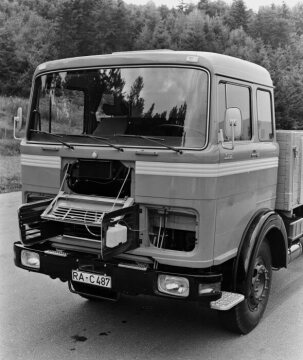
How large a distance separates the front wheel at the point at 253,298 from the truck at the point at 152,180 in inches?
0.4

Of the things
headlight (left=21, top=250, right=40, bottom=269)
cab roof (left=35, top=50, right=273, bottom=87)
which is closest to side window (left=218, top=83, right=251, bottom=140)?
cab roof (left=35, top=50, right=273, bottom=87)

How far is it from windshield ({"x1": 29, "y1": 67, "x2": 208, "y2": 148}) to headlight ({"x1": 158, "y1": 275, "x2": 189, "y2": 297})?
41.1 inches

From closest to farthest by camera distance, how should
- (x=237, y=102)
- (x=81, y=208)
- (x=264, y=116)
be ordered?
(x=81, y=208)
(x=237, y=102)
(x=264, y=116)

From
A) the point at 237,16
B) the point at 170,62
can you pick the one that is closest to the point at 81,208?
the point at 170,62

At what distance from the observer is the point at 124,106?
4.25 m

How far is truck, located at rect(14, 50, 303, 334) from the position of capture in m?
3.78

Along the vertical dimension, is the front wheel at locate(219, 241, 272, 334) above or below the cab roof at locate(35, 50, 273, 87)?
below

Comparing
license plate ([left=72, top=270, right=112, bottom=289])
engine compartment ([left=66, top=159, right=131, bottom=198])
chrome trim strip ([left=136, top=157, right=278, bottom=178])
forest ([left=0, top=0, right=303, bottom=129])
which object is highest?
forest ([left=0, top=0, right=303, bottom=129])

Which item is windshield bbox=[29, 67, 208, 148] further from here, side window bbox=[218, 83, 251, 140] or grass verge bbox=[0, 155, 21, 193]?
grass verge bbox=[0, 155, 21, 193]

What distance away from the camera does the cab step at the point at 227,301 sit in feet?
12.4

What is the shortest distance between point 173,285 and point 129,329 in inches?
40.0

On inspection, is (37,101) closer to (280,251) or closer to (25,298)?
(25,298)

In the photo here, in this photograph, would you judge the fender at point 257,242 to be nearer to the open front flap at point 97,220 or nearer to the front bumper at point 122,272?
the front bumper at point 122,272

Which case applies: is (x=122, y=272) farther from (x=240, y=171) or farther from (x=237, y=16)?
(x=237, y=16)
